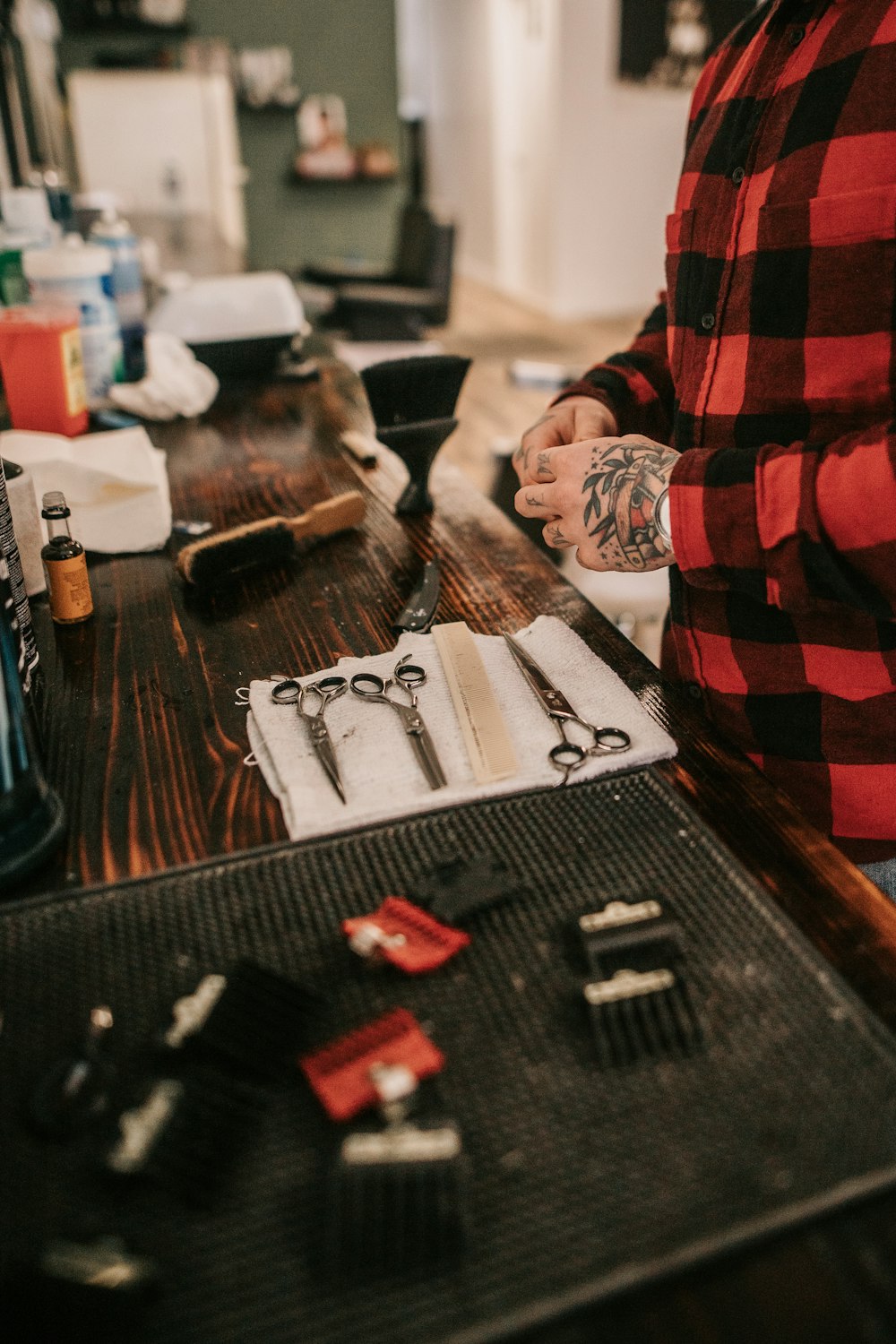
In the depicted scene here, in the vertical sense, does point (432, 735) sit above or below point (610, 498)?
below

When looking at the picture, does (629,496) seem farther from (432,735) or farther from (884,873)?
(884,873)

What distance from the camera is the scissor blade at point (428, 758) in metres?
0.79

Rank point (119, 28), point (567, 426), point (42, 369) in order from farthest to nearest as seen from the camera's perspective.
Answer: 1. point (119, 28)
2. point (42, 369)
3. point (567, 426)

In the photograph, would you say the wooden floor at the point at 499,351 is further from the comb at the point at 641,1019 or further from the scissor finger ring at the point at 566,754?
the comb at the point at 641,1019

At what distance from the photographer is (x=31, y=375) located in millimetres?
1519

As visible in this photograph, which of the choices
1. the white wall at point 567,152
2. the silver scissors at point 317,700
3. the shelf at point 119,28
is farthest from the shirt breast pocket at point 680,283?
the white wall at point 567,152

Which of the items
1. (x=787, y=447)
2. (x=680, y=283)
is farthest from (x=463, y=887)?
(x=680, y=283)

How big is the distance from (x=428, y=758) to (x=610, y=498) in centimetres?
31

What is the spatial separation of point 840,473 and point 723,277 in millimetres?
339

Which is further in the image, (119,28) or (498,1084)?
(119,28)

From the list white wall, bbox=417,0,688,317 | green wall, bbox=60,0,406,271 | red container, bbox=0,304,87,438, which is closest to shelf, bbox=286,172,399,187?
green wall, bbox=60,0,406,271

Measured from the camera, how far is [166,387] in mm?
1796

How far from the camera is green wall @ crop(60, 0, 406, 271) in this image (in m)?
6.05

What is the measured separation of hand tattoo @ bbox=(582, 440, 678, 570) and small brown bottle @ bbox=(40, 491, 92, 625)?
563 millimetres
